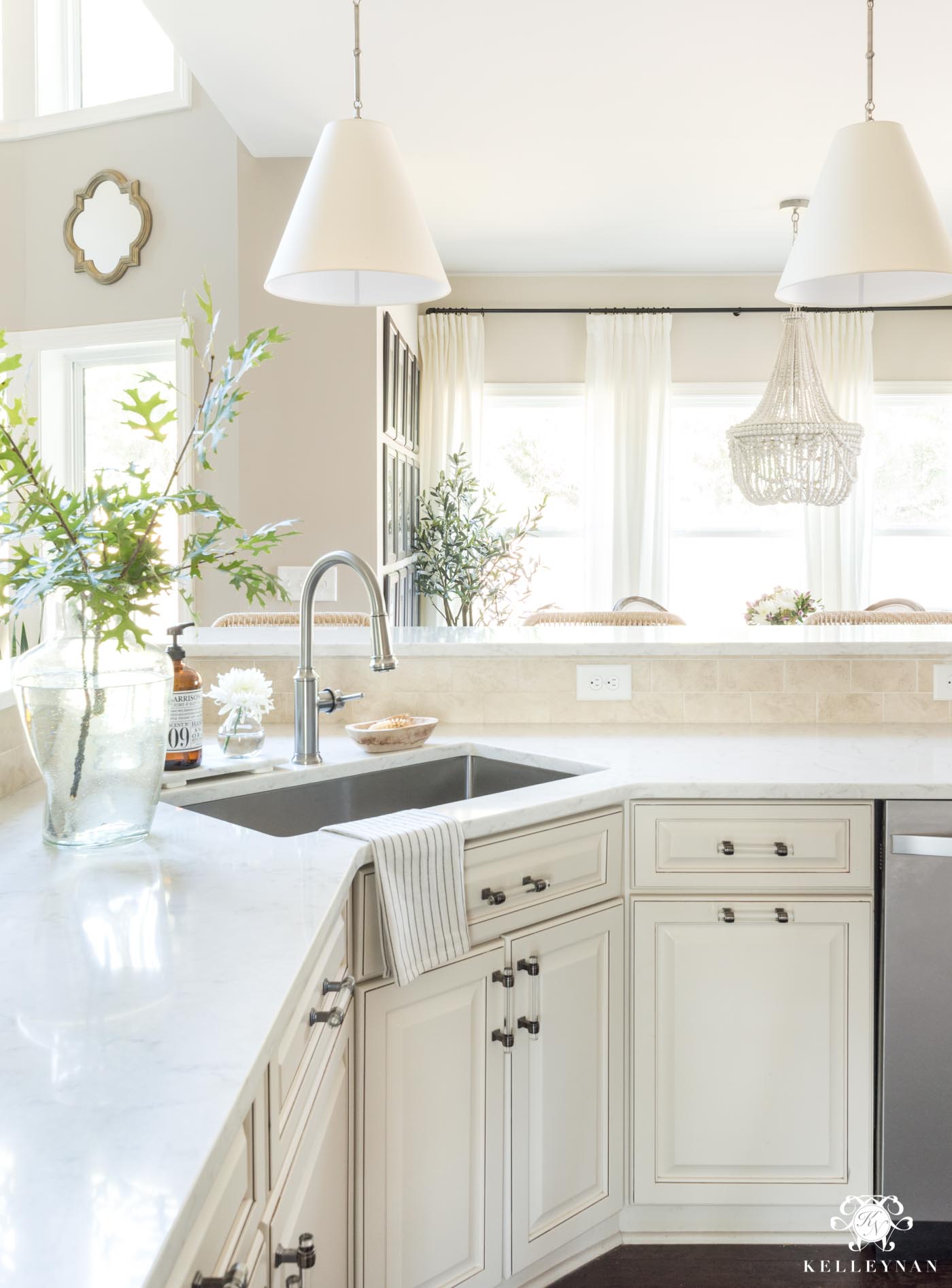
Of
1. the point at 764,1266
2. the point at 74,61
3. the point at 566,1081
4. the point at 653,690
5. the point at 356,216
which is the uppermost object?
the point at 74,61

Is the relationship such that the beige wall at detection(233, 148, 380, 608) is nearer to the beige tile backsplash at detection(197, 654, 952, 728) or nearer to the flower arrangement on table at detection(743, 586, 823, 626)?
the flower arrangement on table at detection(743, 586, 823, 626)

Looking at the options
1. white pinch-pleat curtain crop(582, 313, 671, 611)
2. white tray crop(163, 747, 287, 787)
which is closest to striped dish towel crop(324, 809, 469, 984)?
white tray crop(163, 747, 287, 787)

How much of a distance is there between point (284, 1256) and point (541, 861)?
2.49 ft

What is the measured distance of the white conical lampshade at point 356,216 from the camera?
1.80 m

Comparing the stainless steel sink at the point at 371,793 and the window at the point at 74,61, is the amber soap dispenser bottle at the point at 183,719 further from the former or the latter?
→ the window at the point at 74,61

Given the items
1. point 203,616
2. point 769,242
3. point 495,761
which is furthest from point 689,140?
point 495,761

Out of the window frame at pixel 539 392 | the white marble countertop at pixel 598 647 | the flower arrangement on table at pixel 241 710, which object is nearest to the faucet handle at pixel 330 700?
the flower arrangement on table at pixel 241 710

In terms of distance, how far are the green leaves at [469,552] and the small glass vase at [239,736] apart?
411cm

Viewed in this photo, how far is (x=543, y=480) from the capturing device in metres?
6.60

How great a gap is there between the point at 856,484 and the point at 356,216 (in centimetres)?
516

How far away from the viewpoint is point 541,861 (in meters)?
1.63

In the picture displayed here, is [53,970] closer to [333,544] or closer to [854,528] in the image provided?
[333,544]

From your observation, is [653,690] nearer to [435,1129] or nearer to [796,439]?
[435,1129]

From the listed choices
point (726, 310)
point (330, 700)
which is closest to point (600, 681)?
point (330, 700)
